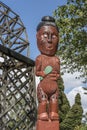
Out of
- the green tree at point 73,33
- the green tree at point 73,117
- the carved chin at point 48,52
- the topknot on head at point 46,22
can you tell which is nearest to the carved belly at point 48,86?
the carved chin at point 48,52

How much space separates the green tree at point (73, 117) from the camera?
4091 cm

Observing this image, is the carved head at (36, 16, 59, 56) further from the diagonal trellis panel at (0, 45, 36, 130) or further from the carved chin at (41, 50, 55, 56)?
the diagonal trellis panel at (0, 45, 36, 130)

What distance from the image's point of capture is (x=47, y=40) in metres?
10.3

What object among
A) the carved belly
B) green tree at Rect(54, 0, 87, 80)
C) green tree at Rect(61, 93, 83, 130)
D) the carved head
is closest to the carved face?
the carved head

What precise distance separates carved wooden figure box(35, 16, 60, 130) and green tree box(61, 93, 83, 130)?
31.3 meters

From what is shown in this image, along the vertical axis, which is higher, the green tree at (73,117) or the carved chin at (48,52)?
the carved chin at (48,52)

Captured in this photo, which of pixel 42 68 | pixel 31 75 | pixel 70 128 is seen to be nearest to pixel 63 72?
pixel 31 75

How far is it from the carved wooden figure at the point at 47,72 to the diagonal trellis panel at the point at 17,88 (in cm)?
313

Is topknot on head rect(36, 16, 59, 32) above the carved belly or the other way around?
above

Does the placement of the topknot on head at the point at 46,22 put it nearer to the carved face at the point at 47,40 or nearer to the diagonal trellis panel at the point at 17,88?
the carved face at the point at 47,40

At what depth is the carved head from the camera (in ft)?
33.8

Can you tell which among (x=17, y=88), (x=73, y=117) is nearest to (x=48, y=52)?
(x=17, y=88)

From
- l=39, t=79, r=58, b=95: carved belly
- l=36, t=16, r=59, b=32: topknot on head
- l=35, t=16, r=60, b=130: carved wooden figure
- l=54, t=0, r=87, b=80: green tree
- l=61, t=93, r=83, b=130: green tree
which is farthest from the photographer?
l=61, t=93, r=83, b=130: green tree

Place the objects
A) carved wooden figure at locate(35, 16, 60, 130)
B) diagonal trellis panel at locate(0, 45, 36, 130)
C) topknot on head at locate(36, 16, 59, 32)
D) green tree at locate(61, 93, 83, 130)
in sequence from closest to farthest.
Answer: carved wooden figure at locate(35, 16, 60, 130), topknot on head at locate(36, 16, 59, 32), diagonal trellis panel at locate(0, 45, 36, 130), green tree at locate(61, 93, 83, 130)
